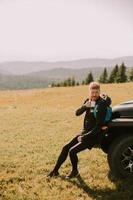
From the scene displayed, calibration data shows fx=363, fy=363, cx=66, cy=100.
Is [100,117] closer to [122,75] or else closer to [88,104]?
[88,104]

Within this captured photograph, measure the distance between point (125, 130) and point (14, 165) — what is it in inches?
142

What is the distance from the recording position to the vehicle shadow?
26.6ft

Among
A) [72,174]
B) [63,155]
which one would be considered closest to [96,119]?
[63,155]

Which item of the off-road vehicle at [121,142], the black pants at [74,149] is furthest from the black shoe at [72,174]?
the off-road vehicle at [121,142]

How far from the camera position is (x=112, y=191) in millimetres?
8438

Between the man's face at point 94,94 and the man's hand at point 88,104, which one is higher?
the man's face at point 94,94

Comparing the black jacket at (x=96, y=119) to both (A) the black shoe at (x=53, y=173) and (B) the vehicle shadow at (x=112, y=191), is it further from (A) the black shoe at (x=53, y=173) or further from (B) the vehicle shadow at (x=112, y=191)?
(A) the black shoe at (x=53, y=173)

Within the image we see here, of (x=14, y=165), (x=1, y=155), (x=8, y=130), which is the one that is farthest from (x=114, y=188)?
(x=8, y=130)

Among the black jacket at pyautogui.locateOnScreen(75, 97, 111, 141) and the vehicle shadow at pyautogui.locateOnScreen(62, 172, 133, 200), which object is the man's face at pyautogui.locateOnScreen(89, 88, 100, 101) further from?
the vehicle shadow at pyautogui.locateOnScreen(62, 172, 133, 200)

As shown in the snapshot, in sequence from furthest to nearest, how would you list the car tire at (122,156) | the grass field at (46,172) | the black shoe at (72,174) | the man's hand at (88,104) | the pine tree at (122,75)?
the pine tree at (122,75), the black shoe at (72,174), the man's hand at (88,104), the car tire at (122,156), the grass field at (46,172)

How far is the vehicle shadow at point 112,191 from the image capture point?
8.12 m

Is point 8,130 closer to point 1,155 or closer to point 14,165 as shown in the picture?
point 1,155

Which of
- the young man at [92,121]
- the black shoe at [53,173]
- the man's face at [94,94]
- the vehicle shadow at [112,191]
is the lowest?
the vehicle shadow at [112,191]

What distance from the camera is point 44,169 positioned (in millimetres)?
10102
